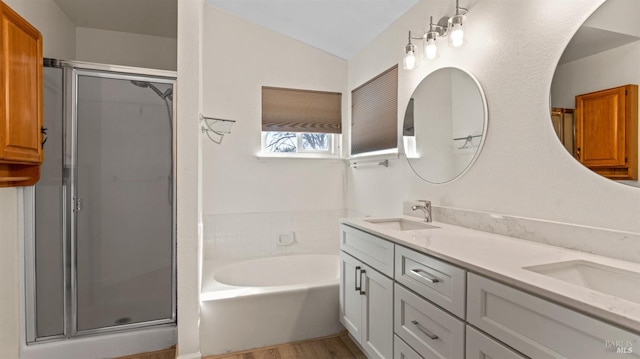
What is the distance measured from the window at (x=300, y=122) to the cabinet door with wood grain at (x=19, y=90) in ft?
5.46

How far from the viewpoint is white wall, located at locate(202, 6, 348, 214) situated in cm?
290

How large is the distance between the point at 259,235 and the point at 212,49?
1.80 m

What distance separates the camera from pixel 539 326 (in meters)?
0.86

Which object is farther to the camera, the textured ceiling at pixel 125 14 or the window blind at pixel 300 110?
the window blind at pixel 300 110

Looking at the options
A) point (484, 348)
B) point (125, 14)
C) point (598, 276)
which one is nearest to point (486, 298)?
point (484, 348)

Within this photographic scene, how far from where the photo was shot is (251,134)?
9.94 feet

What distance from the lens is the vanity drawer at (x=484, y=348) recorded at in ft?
3.12

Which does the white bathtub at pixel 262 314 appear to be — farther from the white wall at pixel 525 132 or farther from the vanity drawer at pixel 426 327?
the white wall at pixel 525 132

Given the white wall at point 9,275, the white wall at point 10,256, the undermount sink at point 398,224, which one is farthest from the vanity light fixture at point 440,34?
the white wall at point 9,275

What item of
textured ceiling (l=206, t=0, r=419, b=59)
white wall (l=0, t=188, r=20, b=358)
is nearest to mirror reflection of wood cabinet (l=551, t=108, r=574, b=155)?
textured ceiling (l=206, t=0, r=419, b=59)

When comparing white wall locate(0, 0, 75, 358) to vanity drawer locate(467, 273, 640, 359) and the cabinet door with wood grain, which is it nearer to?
the cabinet door with wood grain

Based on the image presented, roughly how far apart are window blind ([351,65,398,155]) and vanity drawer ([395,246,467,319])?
4.14ft

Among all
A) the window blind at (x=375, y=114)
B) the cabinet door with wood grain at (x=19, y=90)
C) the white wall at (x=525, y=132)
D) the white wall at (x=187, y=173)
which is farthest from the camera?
the window blind at (x=375, y=114)

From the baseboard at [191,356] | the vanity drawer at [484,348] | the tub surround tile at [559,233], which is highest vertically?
the tub surround tile at [559,233]
